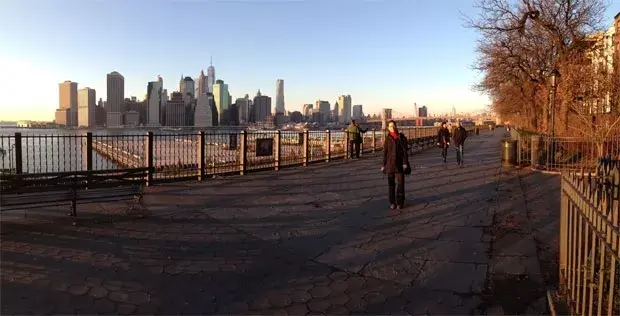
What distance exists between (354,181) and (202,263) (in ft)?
25.6

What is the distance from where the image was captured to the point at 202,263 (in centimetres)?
546

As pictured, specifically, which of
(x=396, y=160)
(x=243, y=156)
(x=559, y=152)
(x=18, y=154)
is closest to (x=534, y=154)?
(x=559, y=152)

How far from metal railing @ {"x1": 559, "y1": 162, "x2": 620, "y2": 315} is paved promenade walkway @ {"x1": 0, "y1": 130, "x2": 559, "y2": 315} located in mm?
498

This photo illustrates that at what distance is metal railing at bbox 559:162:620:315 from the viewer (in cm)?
276

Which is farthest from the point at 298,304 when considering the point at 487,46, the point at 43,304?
the point at 487,46

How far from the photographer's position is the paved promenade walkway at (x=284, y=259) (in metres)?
4.30

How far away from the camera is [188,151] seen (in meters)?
15.6

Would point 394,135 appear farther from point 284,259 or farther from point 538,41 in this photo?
point 538,41

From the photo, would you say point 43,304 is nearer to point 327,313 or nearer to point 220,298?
point 220,298

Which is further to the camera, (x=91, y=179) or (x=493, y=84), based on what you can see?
(x=493, y=84)

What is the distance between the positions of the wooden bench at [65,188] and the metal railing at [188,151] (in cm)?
94

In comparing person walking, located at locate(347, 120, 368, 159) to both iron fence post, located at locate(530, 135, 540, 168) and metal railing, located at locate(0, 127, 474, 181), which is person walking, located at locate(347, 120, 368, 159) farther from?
iron fence post, located at locate(530, 135, 540, 168)

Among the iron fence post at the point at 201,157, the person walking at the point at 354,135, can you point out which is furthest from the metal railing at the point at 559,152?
the iron fence post at the point at 201,157

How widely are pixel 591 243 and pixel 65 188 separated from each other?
7.36 m
